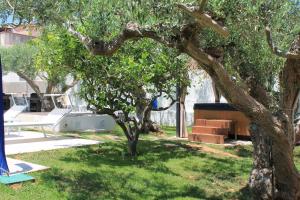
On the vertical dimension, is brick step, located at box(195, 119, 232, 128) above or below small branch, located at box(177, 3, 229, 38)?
below

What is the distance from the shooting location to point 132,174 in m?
9.47

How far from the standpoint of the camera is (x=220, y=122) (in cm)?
1558

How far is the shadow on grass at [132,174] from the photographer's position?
8.09 metres

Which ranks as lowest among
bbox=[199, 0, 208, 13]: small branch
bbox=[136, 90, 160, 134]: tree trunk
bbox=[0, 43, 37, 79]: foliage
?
bbox=[136, 90, 160, 134]: tree trunk

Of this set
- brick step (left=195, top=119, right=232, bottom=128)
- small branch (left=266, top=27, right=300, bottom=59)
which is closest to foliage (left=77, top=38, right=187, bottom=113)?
brick step (left=195, top=119, right=232, bottom=128)

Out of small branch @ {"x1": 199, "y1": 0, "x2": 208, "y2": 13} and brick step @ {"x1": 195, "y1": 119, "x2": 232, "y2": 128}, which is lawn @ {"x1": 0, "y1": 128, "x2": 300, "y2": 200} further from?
small branch @ {"x1": 199, "y1": 0, "x2": 208, "y2": 13}

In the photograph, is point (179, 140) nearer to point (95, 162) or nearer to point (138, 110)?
point (138, 110)

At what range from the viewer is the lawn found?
7.91m

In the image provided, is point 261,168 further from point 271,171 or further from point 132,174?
point 132,174

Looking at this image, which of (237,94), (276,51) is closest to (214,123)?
(237,94)

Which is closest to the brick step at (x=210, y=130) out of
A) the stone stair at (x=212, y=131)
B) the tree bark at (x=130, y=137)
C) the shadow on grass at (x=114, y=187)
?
the stone stair at (x=212, y=131)

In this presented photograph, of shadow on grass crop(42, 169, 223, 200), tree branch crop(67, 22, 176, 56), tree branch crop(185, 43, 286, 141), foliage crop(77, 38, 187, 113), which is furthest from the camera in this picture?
foliage crop(77, 38, 187, 113)

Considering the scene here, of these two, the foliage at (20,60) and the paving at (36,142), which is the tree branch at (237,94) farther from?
the foliage at (20,60)

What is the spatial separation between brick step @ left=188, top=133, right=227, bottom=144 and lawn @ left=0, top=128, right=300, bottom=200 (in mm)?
1093
